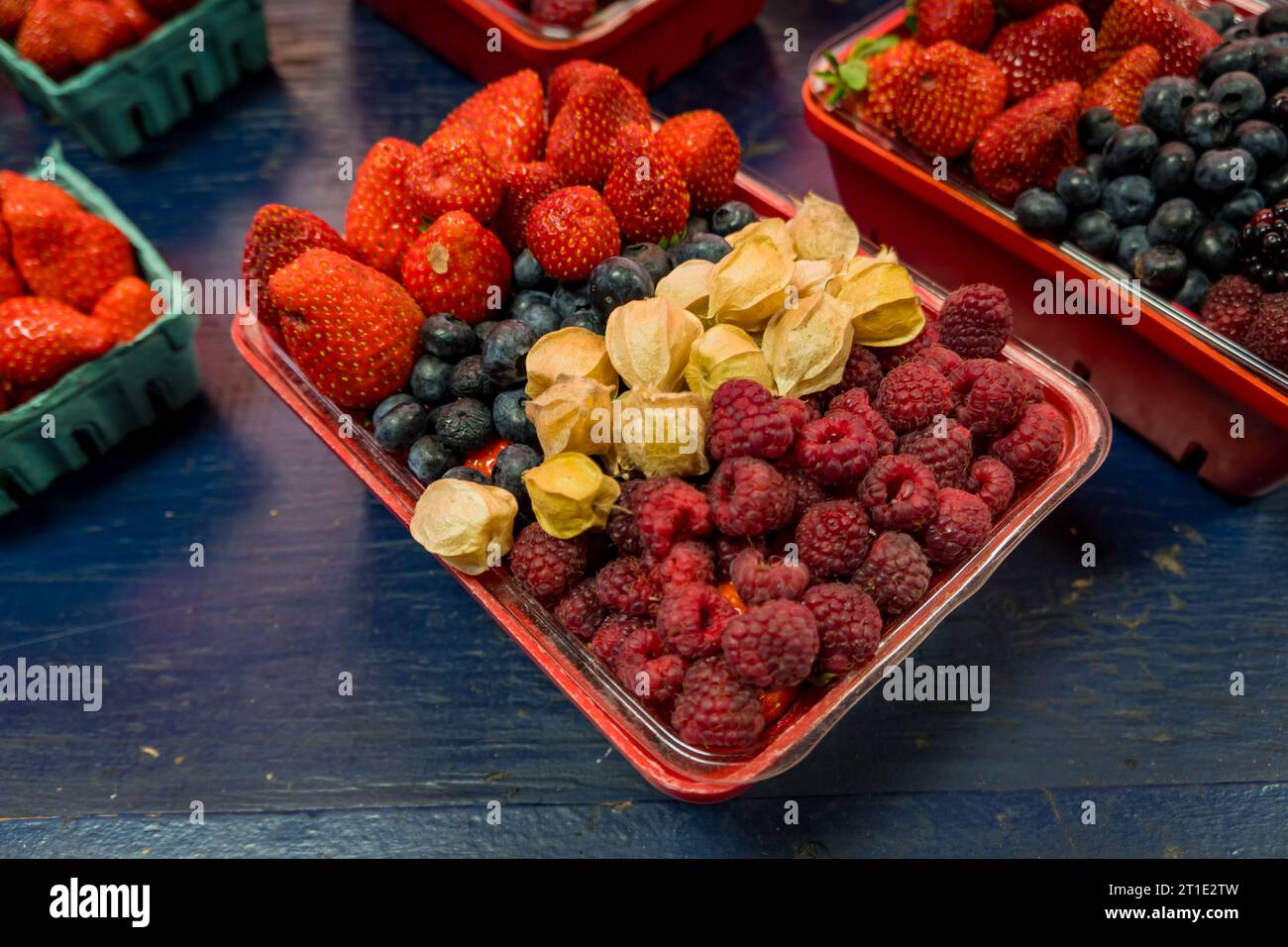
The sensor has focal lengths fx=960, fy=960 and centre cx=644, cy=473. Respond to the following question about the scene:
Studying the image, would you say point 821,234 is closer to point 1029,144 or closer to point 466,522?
point 1029,144

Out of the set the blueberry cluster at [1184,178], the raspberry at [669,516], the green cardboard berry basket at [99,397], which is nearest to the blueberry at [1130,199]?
the blueberry cluster at [1184,178]

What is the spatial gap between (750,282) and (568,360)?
0.26 meters

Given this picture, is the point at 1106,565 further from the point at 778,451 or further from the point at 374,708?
the point at 374,708

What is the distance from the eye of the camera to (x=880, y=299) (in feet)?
4.25

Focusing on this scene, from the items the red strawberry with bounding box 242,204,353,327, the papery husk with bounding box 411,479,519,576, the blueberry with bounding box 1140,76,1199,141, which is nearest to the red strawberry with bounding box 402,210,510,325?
the red strawberry with bounding box 242,204,353,327

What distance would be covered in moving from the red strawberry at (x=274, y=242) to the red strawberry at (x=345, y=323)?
0.21 feet

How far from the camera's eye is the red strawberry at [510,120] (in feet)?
4.93

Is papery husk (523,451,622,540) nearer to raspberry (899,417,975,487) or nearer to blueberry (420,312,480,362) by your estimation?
blueberry (420,312,480,362)

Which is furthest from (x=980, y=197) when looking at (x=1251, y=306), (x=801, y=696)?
(x=801, y=696)

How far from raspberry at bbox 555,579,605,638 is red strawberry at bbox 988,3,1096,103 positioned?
123 centimetres

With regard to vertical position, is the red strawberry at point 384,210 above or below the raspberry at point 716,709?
above

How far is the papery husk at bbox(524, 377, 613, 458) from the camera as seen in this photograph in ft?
3.87

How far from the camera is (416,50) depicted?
95.3 inches

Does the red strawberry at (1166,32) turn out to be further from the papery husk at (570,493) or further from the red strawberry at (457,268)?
Result: the papery husk at (570,493)
